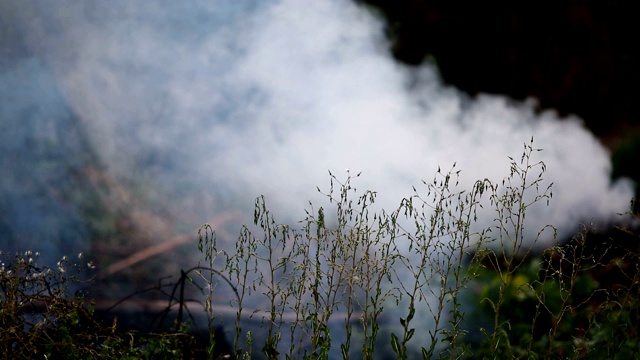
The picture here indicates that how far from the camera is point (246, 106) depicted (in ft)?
13.7

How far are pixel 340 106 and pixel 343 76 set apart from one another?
22 cm

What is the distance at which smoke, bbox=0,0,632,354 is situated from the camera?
12.4 ft

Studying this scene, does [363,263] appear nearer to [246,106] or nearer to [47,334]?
[47,334]

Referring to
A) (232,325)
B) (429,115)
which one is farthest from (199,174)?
(429,115)

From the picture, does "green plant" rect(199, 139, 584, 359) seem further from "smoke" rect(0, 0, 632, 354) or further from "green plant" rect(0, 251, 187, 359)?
"green plant" rect(0, 251, 187, 359)

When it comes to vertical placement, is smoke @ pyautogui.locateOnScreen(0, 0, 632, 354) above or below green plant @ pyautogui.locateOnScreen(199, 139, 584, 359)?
above

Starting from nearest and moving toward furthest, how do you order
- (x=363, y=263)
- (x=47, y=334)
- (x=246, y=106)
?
(x=363, y=263) → (x=47, y=334) → (x=246, y=106)

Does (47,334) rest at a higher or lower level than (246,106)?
lower

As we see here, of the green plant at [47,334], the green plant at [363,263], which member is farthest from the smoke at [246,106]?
the green plant at [47,334]

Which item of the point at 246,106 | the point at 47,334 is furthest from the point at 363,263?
the point at 246,106

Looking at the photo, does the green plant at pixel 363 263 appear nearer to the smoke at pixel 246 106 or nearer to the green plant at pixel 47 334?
the smoke at pixel 246 106

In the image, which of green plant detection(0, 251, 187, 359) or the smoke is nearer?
green plant detection(0, 251, 187, 359)

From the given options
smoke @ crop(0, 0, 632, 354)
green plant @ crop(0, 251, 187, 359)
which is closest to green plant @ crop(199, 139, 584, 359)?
smoke @ crop(0, 0, 632, 354)

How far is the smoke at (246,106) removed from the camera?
3.78 m
